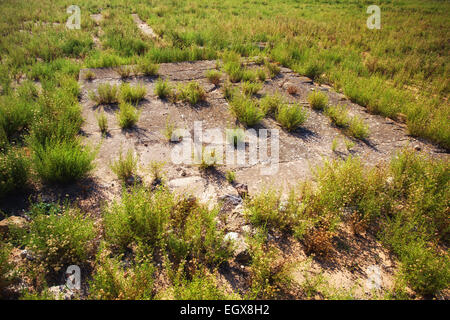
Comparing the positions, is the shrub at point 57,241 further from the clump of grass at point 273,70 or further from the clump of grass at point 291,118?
the clump of grass at point 273,70

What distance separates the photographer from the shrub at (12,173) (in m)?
3.09

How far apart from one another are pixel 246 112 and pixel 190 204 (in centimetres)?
268

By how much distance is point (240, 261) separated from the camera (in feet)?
9.14

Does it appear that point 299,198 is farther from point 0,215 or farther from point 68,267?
point 0,215

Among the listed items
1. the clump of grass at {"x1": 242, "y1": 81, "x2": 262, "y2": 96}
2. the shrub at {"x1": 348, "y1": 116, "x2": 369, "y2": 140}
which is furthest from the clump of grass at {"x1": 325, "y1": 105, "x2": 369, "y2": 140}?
the clump of grass at {"x1": 242, "y1": 81, "x2": 262, "y2": 96}

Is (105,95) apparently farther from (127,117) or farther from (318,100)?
(318,100)

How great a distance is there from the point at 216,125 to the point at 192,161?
4.37ft

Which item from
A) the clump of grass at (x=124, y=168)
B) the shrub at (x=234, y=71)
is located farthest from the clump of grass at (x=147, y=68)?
the clump of grass at (x=124, y=168)

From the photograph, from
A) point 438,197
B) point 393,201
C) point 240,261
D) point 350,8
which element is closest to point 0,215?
point 240,261

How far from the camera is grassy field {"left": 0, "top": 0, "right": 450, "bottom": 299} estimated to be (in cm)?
245

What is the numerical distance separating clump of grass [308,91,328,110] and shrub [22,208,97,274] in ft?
17.2

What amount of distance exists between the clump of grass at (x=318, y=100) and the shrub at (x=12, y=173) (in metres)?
5.50

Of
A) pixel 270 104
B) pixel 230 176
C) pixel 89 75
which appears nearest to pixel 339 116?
pixel 270 104

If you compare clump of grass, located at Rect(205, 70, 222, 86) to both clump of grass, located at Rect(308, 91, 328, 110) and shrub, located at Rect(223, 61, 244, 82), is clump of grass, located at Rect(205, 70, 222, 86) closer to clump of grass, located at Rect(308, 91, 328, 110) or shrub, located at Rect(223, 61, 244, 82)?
shrub, located at Rect(223, 61, 244, 82)
